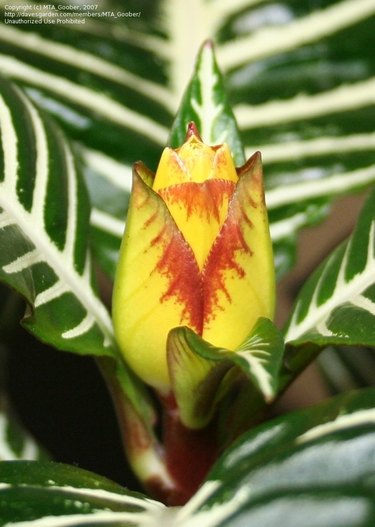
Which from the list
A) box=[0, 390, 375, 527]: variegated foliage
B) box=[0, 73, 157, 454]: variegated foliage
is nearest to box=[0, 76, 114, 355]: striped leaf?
box=[0, 73, 157, 454]: variegated foliage

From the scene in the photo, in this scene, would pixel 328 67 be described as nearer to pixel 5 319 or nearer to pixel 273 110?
pixel 273 110

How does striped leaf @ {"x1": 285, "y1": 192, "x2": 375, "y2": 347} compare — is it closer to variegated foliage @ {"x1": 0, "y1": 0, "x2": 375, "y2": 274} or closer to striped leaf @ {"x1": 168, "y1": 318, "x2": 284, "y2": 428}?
striped leaf @ {"x1": 168, "y1": 318, "x2": 284, "y2": 428}

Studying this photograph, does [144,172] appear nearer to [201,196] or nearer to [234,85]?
[201,196]

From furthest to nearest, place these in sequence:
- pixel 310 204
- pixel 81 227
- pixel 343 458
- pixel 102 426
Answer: pixel 102 426 → pixel 310 204 → pixel 81 227 → pixel 343 458

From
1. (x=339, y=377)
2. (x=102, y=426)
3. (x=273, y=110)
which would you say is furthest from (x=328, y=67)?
(x=102, y=426)

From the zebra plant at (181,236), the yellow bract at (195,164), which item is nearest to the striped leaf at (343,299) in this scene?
the zebra plant at (181,236)
